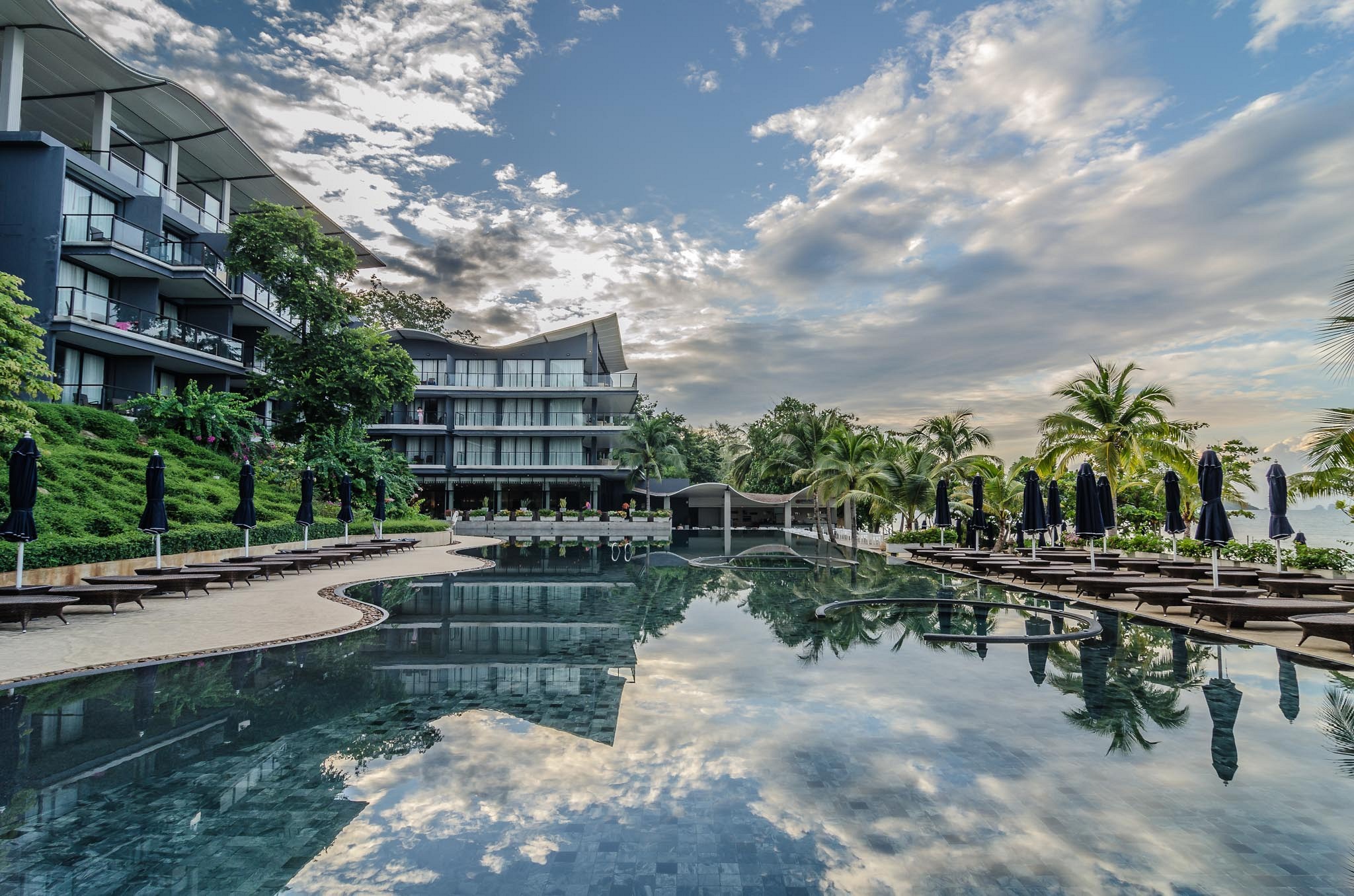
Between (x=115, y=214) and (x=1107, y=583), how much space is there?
34.6 metres

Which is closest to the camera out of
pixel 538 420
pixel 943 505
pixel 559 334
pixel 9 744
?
pixel 9 744

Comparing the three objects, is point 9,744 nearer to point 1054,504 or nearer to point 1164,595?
point 1164,595

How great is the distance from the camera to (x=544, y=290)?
138 ft

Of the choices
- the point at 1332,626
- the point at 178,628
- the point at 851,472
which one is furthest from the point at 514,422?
the point at 1332,626

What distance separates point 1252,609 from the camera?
32.9 feet

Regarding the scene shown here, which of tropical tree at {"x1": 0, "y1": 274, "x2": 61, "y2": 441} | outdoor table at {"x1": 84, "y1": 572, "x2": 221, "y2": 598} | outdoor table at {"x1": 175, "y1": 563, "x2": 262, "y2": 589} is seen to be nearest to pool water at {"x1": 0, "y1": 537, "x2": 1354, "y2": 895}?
outdoor table at {"x1": 84, "y1": 572, "x2": 221, "y2": 598}

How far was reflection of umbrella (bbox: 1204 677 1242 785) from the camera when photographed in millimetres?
5081

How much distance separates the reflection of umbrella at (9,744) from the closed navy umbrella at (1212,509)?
1557 cm

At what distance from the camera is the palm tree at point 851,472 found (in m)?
26.3

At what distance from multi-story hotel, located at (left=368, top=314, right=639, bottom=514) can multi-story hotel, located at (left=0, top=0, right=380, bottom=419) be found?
13890 mm

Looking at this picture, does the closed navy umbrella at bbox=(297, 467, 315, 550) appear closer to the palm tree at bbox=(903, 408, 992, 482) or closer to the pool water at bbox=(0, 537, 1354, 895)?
the pool water at bbox=(0, 537, 1354, 895)

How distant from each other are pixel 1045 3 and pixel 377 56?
2012 cm

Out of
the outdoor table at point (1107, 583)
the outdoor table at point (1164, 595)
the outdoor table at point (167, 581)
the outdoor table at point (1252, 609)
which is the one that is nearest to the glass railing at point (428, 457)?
the outdoor table at point (167, 581)

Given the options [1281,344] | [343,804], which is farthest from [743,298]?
[343,804]
